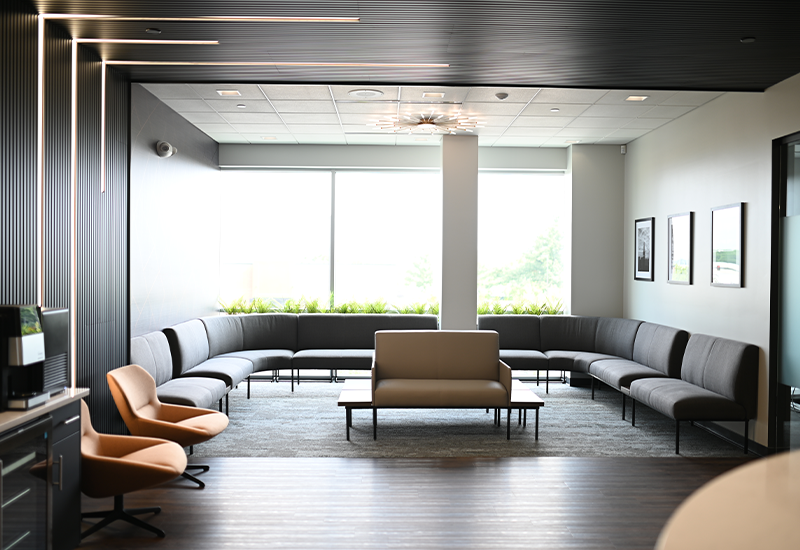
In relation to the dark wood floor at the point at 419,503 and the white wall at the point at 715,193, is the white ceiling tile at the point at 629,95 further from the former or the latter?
the dark wood floor at the point at 419,503

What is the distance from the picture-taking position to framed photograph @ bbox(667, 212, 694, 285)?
6168 mm

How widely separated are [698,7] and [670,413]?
3184 millimetres

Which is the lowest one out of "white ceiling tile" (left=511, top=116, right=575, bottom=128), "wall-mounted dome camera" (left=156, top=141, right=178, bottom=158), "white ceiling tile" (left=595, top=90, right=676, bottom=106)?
"wall-mounted dome camera" (left=156, top=141, right=178, bottom=158)

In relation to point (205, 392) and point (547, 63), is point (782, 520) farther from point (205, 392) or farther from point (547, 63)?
point (205, 392)

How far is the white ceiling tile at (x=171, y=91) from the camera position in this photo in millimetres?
5504

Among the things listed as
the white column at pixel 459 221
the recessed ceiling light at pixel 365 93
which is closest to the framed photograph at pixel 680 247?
the white column at pixel 459 221

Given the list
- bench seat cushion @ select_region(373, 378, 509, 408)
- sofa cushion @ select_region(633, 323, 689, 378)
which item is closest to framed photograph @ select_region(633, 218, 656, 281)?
sofa cushion @ select_region(633, 323, 689, 378)

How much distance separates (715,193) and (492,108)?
7.84 feet

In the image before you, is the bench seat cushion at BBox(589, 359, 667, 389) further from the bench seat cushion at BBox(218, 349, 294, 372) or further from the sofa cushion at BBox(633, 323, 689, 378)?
the bench seat cushion at BBox(218, 349, 294, 372)

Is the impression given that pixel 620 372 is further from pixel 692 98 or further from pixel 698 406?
pixel 692 98

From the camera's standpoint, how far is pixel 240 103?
606 centimetres

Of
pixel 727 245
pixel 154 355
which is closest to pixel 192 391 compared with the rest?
pixel 154 355

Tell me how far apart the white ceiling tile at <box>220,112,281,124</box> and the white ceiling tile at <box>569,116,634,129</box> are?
3514 mm

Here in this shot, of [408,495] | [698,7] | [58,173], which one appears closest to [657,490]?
[408,495]
